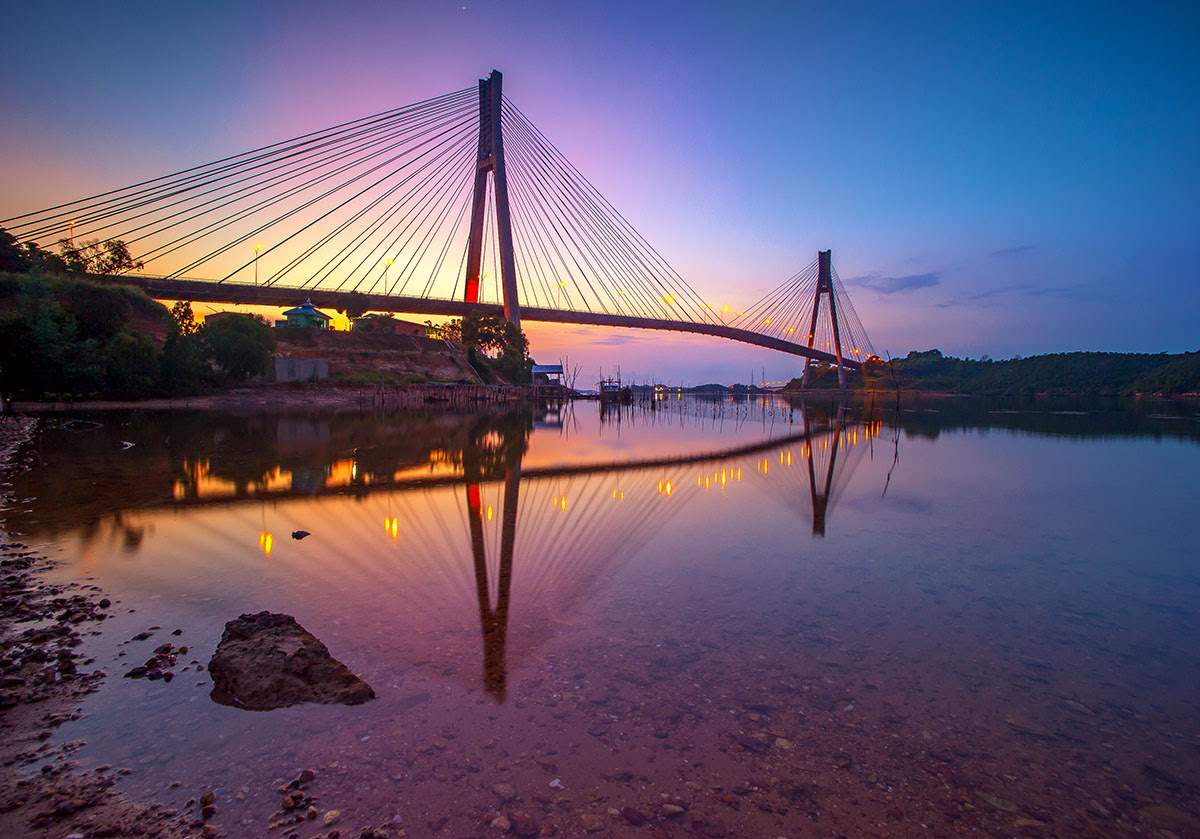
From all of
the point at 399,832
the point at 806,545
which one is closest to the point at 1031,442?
the point at 806,545

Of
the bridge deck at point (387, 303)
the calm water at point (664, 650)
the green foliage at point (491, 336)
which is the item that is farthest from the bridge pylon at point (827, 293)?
the calm water at point (664, 650)

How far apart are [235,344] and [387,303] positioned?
14.9 m

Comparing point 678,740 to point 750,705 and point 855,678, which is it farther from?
point 855,678

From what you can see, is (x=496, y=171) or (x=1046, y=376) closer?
(x=496, y=171)

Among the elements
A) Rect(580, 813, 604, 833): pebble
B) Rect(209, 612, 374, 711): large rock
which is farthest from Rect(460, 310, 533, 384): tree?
Rect(580, 813, 604, 833): pebble

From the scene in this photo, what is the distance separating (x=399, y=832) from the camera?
7.83ft

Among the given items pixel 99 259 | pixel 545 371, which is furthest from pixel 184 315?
pixel 545 371

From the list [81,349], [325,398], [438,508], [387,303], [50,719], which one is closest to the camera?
[50,719]

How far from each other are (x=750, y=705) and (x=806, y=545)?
4.03 meters

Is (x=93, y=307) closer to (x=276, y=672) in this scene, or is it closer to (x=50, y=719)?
(x=50, y=719)

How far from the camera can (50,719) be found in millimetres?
2994

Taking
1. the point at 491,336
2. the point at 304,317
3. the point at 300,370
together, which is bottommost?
the point at 300,370

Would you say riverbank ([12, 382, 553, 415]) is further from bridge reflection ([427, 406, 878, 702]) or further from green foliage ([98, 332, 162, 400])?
bridge reflection ([427, 406, 878, 702])

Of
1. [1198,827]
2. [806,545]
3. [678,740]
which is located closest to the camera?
[1198,827]
